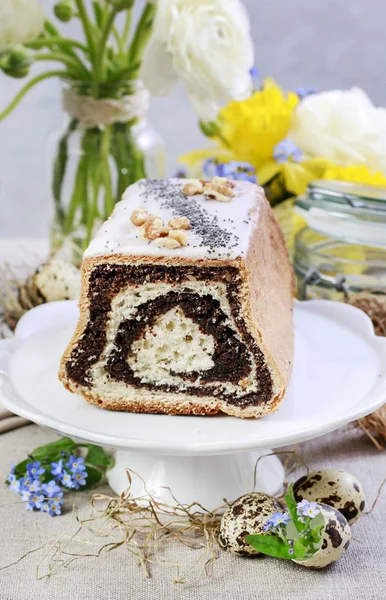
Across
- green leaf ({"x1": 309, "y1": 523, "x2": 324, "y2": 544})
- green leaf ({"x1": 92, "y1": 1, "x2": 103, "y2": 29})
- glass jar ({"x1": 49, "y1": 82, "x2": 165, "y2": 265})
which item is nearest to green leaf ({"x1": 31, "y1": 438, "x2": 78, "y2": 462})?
green leaf ({"x1": 309, "y1": 523, "x2": 324, "y2": 544})

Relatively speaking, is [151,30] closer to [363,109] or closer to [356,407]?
[363,109]

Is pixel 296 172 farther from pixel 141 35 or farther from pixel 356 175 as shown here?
pixel 141 35

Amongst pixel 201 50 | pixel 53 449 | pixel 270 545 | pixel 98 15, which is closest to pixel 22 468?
pixel 53 449

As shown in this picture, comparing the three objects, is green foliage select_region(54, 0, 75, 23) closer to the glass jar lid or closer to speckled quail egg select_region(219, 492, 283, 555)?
the glass jar lid

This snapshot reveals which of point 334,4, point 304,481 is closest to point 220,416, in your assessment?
point 304,481

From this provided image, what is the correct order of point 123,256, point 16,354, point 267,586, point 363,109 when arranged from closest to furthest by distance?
point 267,586 < point 123,256 < point 16,354 < point 363,109

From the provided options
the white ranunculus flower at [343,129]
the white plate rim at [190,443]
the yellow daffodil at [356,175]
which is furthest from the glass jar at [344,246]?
the white plate rim at [190,443]
